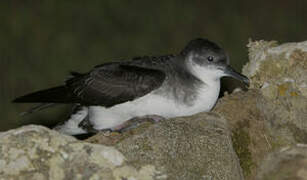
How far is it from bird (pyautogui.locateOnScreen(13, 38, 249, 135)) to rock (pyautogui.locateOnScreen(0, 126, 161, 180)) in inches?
57.5

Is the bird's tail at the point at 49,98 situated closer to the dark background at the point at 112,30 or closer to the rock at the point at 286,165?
the rock at the point at 286,165

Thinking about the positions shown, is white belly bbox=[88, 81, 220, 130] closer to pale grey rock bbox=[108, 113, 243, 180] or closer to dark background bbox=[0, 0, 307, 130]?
pale grey rock bbox=[108, 113, 243, 180]

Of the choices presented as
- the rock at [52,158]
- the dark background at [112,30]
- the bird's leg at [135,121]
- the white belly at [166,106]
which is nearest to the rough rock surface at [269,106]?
the white belly at [166,106]

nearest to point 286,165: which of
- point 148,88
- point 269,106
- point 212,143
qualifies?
point 212,143

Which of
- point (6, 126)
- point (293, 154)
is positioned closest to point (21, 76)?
point (6, 126)

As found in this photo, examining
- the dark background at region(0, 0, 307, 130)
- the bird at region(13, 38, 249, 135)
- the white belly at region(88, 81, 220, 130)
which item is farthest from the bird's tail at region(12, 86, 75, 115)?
the dark background at region(0, 0, 307, 130)

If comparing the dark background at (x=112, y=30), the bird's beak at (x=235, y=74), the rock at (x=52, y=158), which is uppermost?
the bird's beak at (x=235, y=74)

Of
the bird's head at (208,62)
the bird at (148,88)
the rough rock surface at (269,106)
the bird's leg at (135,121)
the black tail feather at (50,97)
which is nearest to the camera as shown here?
the rough rock surface at (269,106)

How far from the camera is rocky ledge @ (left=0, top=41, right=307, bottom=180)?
348 centimetres

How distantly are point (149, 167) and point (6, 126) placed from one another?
18.1ft

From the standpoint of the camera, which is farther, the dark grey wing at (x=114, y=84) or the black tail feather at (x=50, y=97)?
the black tail feather at (x=50, y=97)

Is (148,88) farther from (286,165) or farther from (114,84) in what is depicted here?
(286,165)

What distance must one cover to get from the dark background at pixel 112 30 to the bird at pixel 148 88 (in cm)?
388

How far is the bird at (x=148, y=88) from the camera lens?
16.4ft
